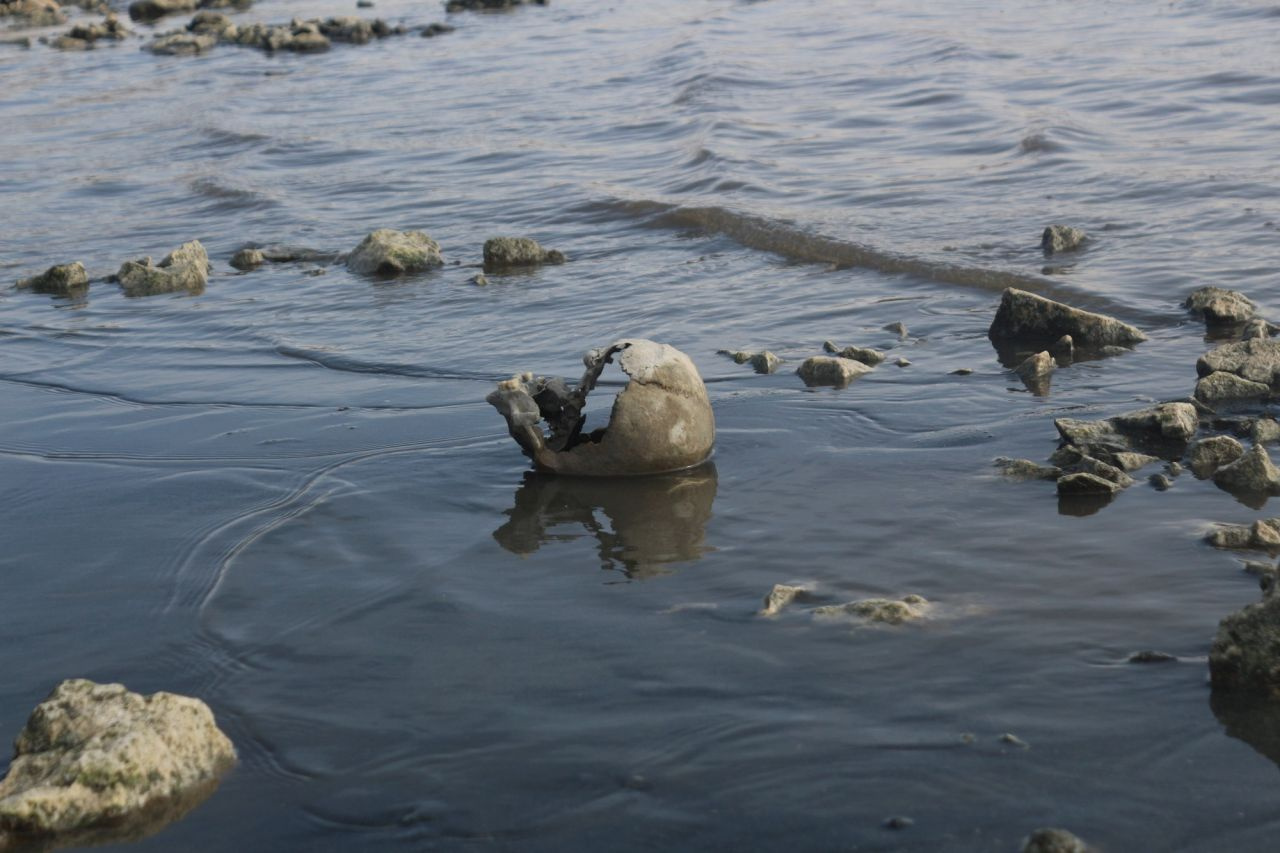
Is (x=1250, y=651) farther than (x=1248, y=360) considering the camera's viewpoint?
No

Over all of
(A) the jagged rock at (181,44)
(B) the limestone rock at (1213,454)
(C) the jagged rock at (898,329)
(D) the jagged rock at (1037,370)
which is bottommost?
(A) the jagged rock at (181,44)

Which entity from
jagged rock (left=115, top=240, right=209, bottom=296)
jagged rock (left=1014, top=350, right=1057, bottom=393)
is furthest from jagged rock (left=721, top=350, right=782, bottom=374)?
jagged rock (left=115, top=240, right=209, bottom=296)

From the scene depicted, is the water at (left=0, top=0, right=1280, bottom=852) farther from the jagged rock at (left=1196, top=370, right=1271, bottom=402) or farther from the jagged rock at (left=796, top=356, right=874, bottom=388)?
the jagged rock at (left=1196, top=370, right=1271, bottom=402)

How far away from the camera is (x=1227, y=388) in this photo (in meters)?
6.52

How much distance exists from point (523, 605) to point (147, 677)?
1198 mm

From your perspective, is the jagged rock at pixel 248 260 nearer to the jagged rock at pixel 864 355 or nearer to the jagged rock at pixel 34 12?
the jagged rock at pixel 864 355

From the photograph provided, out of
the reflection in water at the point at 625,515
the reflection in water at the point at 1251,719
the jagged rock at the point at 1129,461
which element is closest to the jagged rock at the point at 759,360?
the reflection in water at the point at 625,515

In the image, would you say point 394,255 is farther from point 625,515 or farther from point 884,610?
point 884,610

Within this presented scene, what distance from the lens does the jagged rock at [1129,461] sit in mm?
5715

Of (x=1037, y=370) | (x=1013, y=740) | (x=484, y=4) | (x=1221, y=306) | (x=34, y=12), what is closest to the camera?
(x=1013, y=740)

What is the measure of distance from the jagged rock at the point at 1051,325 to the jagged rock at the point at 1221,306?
0.49 meters

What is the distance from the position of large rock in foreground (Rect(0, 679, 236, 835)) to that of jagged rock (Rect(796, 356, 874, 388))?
4030 millimetres

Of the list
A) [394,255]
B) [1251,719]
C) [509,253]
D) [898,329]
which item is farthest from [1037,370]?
[394,255]

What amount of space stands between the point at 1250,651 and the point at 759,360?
3.95m
